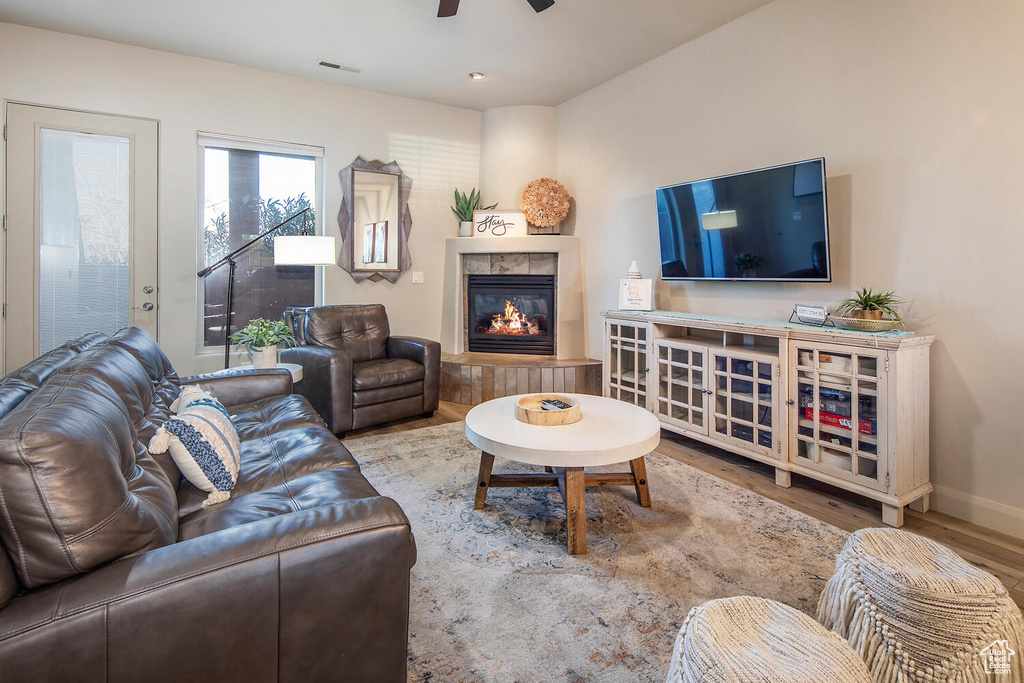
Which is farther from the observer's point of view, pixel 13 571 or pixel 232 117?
pixel 232 117

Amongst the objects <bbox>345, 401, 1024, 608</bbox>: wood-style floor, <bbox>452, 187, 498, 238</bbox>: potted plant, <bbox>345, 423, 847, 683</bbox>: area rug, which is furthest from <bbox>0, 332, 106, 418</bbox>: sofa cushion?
<bbox>452, 187, 498, 238</bbox>: potted plant

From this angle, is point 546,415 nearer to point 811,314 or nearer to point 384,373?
point 811,314

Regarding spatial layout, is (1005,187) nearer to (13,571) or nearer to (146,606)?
(146,606)

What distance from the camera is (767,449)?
275 cm

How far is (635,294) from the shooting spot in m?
3.73

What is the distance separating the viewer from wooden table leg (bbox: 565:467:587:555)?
6.51 ft

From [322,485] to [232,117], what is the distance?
3657 mm

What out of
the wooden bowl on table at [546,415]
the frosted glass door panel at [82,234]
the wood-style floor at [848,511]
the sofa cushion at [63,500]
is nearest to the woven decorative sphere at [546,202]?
the wood-style floor at [848,511]

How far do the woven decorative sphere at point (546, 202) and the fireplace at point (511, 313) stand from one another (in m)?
0.52

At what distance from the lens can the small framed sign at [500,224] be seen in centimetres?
469

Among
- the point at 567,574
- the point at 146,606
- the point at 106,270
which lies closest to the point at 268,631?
the point at 146,606

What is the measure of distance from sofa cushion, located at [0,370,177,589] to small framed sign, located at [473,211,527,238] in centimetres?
384

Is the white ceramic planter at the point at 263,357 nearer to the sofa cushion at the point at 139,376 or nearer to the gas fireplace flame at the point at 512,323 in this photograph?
the sofa cushion at the point at 139,376

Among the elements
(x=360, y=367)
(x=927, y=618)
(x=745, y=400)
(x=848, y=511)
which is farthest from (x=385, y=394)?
(x=927, y=618)
